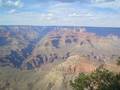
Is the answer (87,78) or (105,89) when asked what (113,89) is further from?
(87,78)

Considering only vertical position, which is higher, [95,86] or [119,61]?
[119,61]

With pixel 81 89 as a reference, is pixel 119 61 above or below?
above

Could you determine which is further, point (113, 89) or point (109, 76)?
point (109, 76)

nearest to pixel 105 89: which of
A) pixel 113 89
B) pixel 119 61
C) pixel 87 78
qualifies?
pixel 113 89

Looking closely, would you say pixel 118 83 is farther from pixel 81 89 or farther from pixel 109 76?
pixel 81 89

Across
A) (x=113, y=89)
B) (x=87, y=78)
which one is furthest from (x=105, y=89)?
(x=87, y=78)

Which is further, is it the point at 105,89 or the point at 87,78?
the point at 87,78

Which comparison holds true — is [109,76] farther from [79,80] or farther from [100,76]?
[79,80]

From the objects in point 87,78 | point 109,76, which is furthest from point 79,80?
point 109,76
